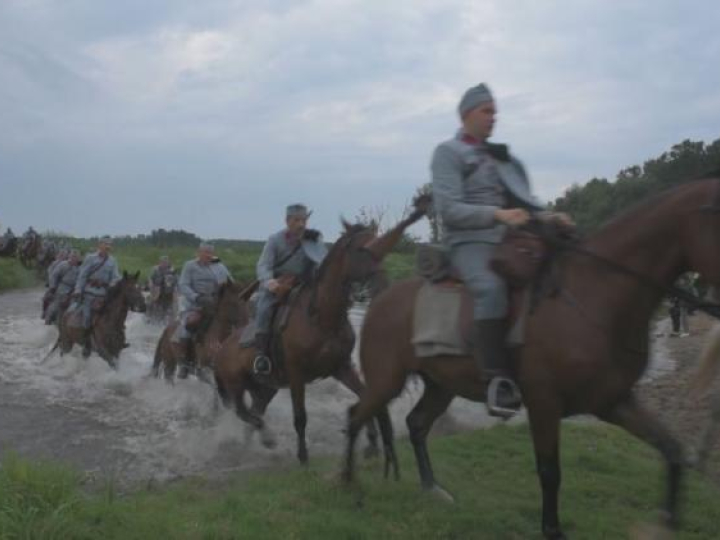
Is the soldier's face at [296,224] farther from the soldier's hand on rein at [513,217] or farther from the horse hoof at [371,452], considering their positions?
the soldier's hand on rein at [513,217]

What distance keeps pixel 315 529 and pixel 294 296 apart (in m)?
3.65

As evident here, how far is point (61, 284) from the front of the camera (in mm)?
19094

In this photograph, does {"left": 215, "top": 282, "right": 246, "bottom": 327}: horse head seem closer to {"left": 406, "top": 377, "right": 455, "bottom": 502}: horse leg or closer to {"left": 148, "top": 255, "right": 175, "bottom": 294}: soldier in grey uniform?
{"left": 406, "top": 377, "right": 455, "bottom": 502}: horse leg

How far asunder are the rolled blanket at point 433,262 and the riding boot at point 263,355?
324 cm

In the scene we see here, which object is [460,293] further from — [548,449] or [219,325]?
[219,325]

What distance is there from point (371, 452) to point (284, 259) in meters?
2.42

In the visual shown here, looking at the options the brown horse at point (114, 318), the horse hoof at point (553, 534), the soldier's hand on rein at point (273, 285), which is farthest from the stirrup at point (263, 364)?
the brown horse at point (114, 318)

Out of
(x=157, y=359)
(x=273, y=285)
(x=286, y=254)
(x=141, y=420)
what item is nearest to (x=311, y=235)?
(x=286, y=254)

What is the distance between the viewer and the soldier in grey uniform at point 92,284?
16531 millimetres

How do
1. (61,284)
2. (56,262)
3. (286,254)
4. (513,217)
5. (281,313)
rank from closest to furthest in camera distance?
(513,217) < (281,313) < (286,254) < (61,284) < (56,262)

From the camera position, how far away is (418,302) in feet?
21.3

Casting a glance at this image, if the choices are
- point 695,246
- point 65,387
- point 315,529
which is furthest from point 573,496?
point 65,387

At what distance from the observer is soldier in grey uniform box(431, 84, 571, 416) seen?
5566mm

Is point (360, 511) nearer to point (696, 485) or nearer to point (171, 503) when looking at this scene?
point (171, 503)
